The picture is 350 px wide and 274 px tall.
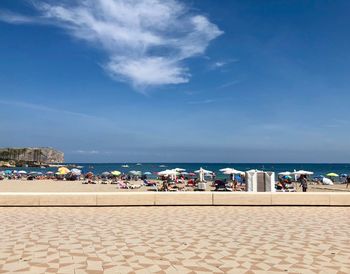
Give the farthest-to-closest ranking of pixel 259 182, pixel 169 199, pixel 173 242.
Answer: pixel 259 182 < pixel 169 199 < pixel 173 242

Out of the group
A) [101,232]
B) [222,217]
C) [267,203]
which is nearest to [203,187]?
[267,203]

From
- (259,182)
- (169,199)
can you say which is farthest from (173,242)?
(259,182)

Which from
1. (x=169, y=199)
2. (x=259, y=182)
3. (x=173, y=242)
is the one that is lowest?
(x=173, y=242)

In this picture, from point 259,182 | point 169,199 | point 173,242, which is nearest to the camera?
point 173,242

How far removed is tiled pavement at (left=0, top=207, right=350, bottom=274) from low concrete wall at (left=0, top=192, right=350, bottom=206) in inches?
53.8

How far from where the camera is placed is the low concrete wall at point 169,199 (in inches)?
568

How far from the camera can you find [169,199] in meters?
14.9

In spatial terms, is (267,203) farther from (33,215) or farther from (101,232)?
(33,215)

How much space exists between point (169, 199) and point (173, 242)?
6.90 m

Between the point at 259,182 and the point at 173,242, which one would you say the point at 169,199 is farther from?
the point at 259,182

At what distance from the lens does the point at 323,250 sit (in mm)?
7293

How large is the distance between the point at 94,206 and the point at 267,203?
7382 millimetres

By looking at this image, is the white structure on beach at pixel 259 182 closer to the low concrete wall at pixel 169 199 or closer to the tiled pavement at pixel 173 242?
the low concrete wall at pixel 169 199

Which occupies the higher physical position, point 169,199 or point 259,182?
point 259,182
